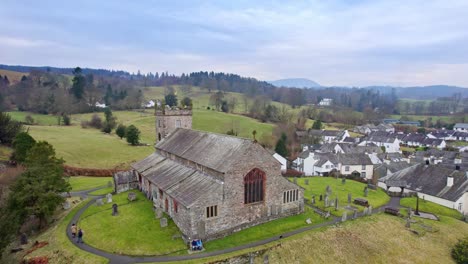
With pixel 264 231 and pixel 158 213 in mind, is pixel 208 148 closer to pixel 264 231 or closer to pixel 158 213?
pixel 158 213

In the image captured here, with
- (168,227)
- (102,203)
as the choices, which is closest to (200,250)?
(168,227)

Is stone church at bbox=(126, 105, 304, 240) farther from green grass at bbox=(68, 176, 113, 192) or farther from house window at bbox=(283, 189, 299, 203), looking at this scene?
green grass at bbox=(68, 176, 113, 192)

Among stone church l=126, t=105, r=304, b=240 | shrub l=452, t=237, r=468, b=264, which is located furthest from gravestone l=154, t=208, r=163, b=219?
shrub l=452, t=237, r=468, b=264

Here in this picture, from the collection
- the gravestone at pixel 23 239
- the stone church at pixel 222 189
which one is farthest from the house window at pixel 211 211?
the gravestone at pixel 23 239

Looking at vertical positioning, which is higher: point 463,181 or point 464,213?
point 463,181

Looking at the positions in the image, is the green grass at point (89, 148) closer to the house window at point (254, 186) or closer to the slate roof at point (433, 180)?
the house window at point (254, 186)

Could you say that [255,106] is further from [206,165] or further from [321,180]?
[206,165]
